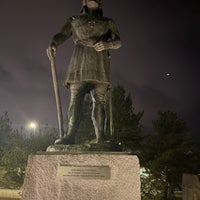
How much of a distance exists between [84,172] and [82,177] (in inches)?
2.7

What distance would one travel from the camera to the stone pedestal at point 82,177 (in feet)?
13.9

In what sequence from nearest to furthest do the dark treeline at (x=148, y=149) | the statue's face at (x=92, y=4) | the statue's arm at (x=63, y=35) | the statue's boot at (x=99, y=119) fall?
the statue's boot at (x=99, y=119)
the statue's arm at (x=63, y=35)
the statue's face at (x=92, y=4)
the dark treeline at (x=148, y=149)

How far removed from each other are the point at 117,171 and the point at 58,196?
830 mm

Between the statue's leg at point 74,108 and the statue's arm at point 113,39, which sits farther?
the statue's arm at point 113,39

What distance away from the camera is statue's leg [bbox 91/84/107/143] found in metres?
5.12

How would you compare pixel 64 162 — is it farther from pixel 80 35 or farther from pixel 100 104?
pixel 80 35

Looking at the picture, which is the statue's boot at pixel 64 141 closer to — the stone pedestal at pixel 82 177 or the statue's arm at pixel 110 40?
the stone pedestal at pixel 82 177

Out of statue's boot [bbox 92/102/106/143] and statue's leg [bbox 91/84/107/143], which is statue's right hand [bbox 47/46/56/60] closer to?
statue's leg [bbox 91/84/107/143]

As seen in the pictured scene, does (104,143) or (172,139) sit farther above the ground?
(172,139)

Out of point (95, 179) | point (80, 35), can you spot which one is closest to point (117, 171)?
point (95, 179)

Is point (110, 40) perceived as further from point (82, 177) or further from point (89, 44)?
point (82, 177)

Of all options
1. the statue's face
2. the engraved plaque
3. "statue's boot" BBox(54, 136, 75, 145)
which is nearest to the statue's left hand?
the statue's face

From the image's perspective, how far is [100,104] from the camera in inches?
207

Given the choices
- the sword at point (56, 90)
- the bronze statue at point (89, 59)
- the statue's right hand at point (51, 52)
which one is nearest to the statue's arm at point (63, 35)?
the bronze statue at point (89, 59)
